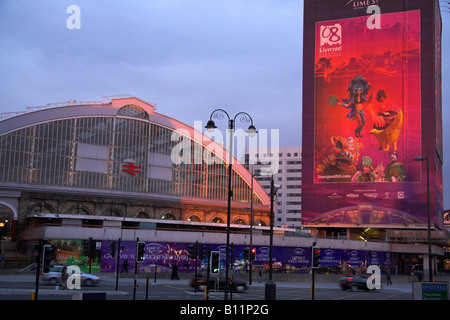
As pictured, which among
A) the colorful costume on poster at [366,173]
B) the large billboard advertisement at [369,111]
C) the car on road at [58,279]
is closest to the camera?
the car on road at [58,279]

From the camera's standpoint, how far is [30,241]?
63.5 meters

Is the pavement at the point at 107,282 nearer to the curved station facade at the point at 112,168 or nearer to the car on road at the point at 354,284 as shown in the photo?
the car on road at the point at 354,284

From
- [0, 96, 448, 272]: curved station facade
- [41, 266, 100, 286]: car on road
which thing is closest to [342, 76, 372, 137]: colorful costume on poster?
[0, 96, 448, 272]: curved station facade

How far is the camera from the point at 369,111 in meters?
93.2

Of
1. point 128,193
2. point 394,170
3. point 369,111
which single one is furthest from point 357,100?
point 128,193

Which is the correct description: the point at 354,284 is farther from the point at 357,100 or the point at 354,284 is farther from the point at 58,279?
the point at 357,100

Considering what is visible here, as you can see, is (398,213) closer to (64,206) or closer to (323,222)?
(323,222)

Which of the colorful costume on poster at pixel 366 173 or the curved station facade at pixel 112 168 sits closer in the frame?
the curved station facade at pixel 112 168

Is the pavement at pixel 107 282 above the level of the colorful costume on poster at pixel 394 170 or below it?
below

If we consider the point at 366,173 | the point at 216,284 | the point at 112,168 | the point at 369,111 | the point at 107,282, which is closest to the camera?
the point at 216,284

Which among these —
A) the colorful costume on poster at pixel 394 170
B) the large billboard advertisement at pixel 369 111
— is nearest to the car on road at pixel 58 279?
the large billboard advertisement at pixel 369 111

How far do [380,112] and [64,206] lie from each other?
176 ft

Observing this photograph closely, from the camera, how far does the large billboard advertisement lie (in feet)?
297

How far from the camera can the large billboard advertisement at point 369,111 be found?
9038cm
